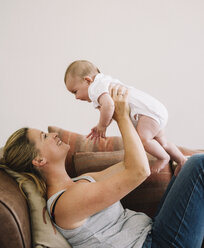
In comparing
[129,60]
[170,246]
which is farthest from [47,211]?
[129,60]

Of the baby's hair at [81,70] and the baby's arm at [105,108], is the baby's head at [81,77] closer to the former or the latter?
the baby's hair at [81,70]

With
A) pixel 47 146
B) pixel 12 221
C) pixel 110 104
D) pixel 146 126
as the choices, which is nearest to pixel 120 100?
pixel 110 104

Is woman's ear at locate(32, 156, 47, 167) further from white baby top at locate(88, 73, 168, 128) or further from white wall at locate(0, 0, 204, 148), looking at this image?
white wall at locate(0, 0, 204, 148)

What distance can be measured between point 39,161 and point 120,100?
1.61 feet

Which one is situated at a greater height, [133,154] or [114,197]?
[133,154]

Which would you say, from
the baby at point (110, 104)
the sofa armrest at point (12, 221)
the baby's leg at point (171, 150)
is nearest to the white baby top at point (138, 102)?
the baby at point (110, 104)

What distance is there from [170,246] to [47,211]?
21.7 inches

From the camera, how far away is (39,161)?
49.2 inches

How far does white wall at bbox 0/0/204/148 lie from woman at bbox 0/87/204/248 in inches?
42.1

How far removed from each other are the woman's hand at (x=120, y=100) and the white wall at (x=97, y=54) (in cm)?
110

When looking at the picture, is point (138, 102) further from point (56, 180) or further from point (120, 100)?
point (56, 180)

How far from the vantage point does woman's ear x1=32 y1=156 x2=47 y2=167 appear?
1239 millimetres

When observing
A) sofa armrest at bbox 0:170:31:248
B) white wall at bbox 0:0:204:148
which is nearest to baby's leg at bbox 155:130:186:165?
sofa armrest at bbox 0:170:31:248

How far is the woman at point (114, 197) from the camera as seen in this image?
1.04 metres
